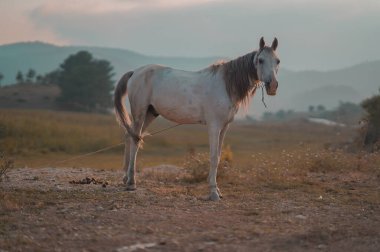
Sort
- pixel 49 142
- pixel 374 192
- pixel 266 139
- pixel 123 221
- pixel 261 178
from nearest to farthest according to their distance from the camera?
pixel 123 221, pixel 374 192, pixel 261 178, pixel 49 142, pixel 266 139

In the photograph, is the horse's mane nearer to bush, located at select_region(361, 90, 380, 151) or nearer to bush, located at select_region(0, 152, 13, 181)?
bush, located at select_region(0, 152, 13, 181)

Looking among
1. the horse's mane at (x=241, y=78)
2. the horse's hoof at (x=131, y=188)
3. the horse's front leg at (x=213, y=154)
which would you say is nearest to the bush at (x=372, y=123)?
the horse's mane at (x=241, y=78)

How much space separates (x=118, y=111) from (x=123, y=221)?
3.59 meters

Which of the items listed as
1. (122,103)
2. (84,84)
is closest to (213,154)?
(122,103)

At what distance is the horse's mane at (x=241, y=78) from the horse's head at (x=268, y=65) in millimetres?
189

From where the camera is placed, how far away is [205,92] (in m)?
9.09

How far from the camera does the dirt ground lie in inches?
235

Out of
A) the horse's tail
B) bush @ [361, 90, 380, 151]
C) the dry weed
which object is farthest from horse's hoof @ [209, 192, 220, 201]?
bush @ [361, 90, 380, 151]

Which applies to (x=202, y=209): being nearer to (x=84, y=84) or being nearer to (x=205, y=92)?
(x=205, y=92)

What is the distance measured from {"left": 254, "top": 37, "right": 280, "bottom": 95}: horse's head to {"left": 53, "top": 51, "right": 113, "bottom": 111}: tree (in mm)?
56796

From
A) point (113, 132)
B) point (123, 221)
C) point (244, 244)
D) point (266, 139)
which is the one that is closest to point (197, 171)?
point (123, 221)

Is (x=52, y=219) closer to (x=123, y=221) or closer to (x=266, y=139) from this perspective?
(x=123, y=221)

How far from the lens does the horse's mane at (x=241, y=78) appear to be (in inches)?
355

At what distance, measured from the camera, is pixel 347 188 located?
10.6m
